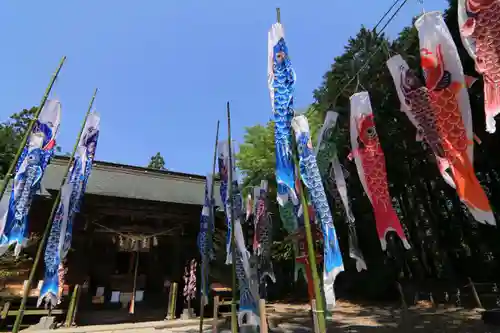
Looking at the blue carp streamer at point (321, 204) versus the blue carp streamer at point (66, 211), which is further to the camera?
the blue carp streamer at point (66, 211)

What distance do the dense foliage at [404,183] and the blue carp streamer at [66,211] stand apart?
811 centimetres

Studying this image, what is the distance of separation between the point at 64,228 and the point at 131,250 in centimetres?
581

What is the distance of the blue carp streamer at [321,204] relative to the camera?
→ 4.30 meters

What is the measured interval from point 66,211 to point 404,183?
1482cm

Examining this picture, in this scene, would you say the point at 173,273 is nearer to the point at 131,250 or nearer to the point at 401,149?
the point at 131,250

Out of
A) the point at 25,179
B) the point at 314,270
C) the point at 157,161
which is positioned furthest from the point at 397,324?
the point at 157,161

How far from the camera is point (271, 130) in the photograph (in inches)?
854

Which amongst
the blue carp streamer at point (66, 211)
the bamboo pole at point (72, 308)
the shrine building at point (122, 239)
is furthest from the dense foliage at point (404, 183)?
the bamboo pole at point (72, 308)

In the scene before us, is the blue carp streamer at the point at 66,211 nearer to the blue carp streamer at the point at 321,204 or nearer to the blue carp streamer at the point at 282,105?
the blue carp streamer at the point at 282,105

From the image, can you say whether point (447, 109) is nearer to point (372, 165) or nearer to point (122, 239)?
point (372, 165)

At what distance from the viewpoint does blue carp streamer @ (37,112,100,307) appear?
711cm

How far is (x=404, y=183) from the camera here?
15.6m

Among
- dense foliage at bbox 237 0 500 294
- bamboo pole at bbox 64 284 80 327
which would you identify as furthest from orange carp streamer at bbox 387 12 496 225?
bamboo pole at bbox 64 284 80 327

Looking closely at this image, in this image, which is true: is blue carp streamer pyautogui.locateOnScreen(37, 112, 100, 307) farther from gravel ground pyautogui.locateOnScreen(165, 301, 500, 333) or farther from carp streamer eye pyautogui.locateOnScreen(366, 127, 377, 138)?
carp streamer eye pyautogui.locateOnScreen(366, 127, 377, 138)
